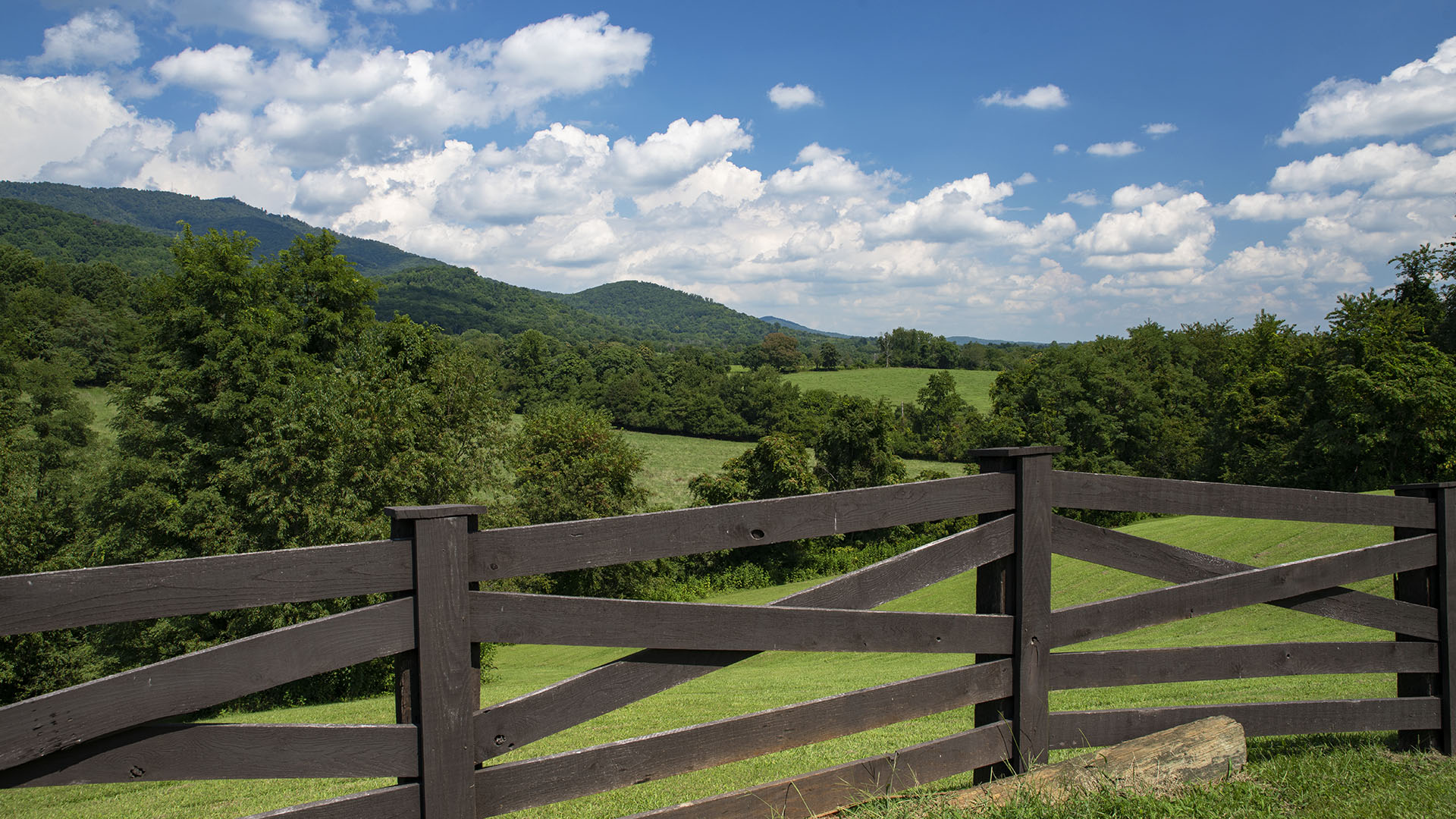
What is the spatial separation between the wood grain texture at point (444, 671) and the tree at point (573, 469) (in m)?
37.0

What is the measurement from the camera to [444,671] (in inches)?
107

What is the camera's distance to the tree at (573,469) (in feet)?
134

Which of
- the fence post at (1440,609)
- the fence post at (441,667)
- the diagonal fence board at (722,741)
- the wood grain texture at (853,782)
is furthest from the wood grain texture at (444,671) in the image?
the fence post at (1440,609)

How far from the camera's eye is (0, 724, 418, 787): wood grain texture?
A: 228 cm

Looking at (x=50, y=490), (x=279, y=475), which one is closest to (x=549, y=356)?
(x=50, y=490)

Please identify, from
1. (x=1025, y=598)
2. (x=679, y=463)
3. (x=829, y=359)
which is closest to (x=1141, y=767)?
(x=1025, y=598)

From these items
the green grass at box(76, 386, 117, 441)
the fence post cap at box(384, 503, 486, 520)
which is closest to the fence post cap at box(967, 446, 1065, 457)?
the fence post cap at box(384, 503, 486, 520)

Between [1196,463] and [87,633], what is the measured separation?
64.3 metres

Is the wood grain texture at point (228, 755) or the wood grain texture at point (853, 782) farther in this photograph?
the wood grain texture at point (853, 782)

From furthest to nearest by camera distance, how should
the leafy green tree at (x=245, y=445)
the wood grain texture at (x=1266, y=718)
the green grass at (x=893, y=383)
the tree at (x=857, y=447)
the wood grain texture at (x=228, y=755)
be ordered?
the green grass at (x=893, y=383), the tree at (x=857, y=447), the leafy green tree at (x=245, y=445), the wood grain texture at (x=1266, y=718), the wood grain texture at (x=228, y=755)

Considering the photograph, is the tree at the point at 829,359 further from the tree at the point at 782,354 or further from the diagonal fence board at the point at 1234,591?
the diagonal fence board at the point at 1234,591

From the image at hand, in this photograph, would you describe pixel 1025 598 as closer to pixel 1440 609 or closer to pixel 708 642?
pixel 708 642

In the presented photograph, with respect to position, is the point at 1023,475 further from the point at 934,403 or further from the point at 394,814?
the point at 934,403

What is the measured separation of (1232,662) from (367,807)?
4.13 metres
